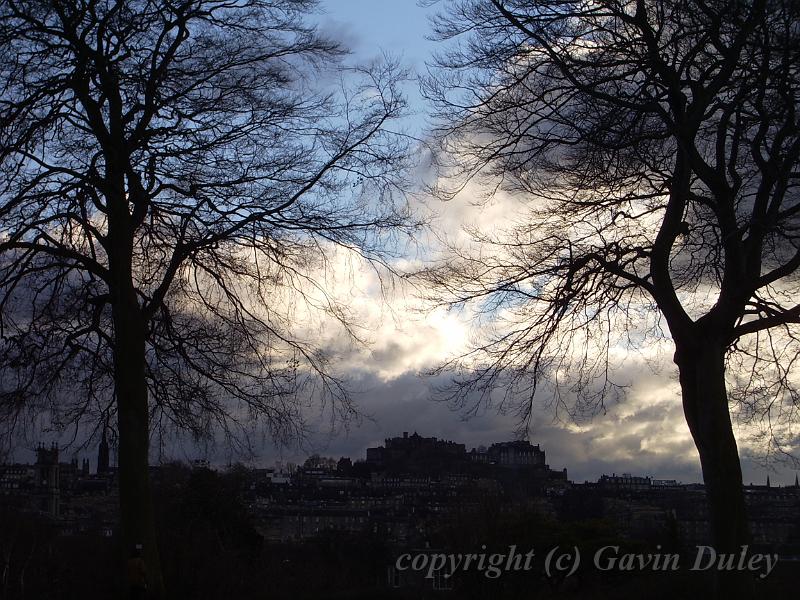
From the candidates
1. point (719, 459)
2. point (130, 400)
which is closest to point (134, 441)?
point (130, 400)

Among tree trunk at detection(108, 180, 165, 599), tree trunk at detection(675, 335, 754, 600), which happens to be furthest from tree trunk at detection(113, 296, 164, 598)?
tree trunk at detection(675, 335, 754, 600)

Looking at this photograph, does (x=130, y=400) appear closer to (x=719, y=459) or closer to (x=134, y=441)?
(x=134, y=441)

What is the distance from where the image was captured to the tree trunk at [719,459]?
1017 centimetres

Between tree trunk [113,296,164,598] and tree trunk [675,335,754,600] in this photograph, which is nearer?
tree trunk [675,335,754,600]

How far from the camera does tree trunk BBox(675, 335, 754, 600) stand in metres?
10.2

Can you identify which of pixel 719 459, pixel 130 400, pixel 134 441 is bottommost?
pixel 719 459

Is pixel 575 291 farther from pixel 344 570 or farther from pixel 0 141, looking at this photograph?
pixel 344 570

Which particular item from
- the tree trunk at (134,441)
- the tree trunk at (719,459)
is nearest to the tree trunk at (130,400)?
the tree trunk at (134,441)

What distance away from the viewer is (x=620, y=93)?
10.4 m

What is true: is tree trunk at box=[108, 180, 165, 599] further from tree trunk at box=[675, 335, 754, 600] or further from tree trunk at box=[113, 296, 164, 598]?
tree trunk at box=[675, 335, 754, 600]

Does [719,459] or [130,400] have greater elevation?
[130,400]

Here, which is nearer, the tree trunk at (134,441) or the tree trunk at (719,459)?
the tree trunk at (719,459)

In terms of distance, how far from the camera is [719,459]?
34.3 feet

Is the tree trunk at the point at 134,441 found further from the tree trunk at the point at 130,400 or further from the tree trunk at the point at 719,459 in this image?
the tree trunk at the point at 719,459
